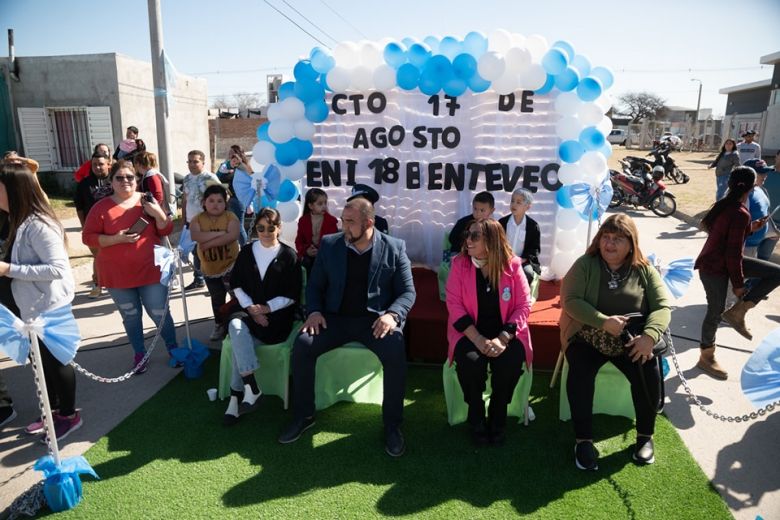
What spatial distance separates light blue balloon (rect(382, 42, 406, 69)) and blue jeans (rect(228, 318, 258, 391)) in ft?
9.45

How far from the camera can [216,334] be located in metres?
4.81

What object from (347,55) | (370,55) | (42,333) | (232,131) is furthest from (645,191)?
(232,131)

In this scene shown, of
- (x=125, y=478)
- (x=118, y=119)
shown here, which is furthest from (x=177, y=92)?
(x=125, y=478)

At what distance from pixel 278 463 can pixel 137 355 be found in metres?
1.86

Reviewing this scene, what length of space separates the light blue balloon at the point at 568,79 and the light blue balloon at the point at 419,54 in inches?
47.8

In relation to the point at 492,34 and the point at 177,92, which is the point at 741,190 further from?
the point at 177,92

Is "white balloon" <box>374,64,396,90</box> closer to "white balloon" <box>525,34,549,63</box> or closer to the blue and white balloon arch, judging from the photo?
the blue and white balloon arch

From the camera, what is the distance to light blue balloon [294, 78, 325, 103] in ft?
17.0

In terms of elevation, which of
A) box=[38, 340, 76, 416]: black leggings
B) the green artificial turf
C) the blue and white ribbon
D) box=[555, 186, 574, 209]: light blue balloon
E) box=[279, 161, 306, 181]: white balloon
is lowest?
the green artificial turf

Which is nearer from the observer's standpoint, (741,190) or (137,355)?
(741,190)

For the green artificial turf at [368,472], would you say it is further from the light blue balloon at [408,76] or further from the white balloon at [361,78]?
the white balloon at [361,78]

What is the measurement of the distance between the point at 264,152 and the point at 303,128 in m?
0.46

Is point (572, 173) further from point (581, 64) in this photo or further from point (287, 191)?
point (287, 191)

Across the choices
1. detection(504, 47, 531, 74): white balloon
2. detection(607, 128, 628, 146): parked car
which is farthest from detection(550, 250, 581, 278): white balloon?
detection(607, 128, 628, 146): parked car
